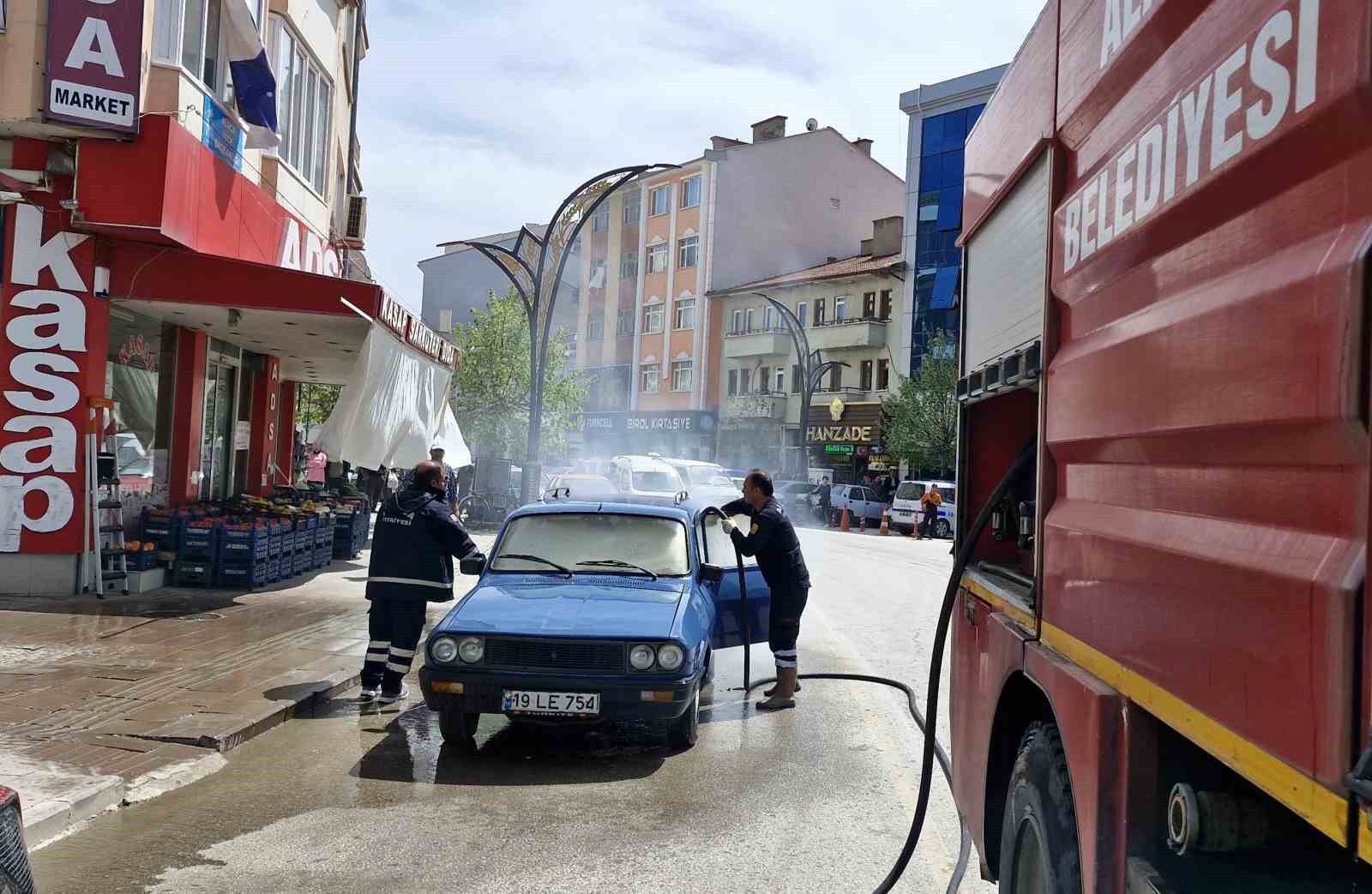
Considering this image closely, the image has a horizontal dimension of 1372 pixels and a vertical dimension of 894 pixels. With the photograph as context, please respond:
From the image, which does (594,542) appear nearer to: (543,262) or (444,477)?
(444,477)

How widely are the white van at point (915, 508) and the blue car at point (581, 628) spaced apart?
86.9ft

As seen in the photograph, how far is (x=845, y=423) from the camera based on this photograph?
48.1 m

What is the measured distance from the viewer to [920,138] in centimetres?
4719

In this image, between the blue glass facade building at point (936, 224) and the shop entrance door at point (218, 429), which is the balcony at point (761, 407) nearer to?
the blue glass facade building at point (936, 224)

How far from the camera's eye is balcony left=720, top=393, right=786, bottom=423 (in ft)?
167

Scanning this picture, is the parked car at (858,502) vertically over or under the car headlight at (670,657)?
over

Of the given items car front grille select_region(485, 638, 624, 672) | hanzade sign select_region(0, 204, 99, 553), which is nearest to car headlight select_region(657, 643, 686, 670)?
car front grille select_region(485, 638, 624, 672)

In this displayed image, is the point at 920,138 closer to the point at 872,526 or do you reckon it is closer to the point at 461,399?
the point at 872,526

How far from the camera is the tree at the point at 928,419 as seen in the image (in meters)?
39.6

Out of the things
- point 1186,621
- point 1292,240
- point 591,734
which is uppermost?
point 1292,240

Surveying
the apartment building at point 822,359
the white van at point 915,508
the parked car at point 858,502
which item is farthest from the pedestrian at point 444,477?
the apartment building at point 822,359

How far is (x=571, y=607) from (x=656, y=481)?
20.8m

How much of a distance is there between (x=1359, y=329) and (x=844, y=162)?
59.5 meters

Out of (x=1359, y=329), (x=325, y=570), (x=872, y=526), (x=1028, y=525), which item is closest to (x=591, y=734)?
(x=1028, y=525)
